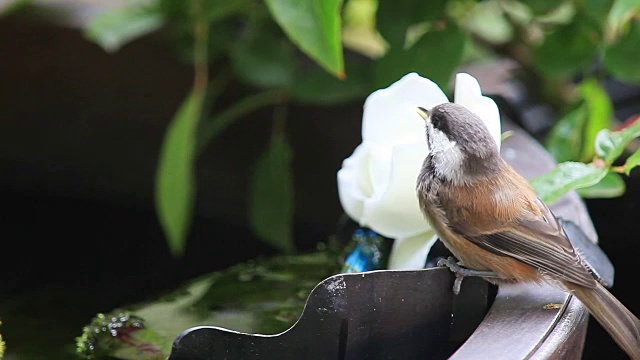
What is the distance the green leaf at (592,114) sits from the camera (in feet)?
3.52

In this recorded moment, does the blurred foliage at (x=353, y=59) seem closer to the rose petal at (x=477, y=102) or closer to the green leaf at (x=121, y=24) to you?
the green leaf at (x=121, y=24)

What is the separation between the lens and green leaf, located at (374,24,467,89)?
1023mm

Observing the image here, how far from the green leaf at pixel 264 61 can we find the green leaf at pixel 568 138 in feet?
1.18

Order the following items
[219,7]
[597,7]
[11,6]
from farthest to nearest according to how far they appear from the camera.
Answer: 1. [11,6]
2. [219,7]
3. [597,7]

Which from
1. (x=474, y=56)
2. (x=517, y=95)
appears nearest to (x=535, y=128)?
(x=517, y=95)

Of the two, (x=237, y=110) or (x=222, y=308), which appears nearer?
(x=222, y=308)

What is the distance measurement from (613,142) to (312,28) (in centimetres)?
29

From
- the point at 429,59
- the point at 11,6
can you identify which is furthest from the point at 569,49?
the point at 11,6

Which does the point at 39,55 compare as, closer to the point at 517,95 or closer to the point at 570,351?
the point at 517,95

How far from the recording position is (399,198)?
800mm

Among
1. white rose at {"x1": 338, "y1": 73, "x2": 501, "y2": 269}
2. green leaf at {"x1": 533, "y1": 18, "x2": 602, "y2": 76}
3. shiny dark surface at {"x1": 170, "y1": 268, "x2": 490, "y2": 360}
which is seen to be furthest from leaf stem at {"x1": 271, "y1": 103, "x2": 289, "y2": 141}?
shiny dark surface at {"x1": 170, "y1": 268, "x2": 490, "y2": 360}

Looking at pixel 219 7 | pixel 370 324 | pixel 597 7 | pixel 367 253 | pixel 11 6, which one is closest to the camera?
pixel 370 324

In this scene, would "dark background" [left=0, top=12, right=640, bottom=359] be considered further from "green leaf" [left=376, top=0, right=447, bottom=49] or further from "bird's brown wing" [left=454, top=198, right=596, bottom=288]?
"bird's brown wing" [left=454, top=198, right=596, bottom=288]

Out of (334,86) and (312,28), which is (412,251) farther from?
(334,86)
